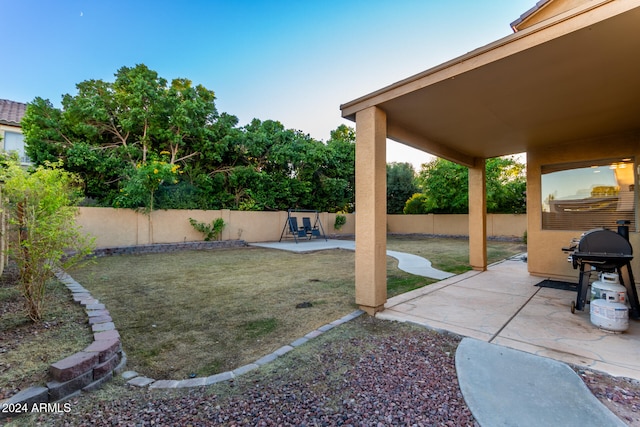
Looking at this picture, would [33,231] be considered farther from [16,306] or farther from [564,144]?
[564,144]

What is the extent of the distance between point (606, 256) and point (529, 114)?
173 cm

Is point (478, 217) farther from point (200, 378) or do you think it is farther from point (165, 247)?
point (165, 247)

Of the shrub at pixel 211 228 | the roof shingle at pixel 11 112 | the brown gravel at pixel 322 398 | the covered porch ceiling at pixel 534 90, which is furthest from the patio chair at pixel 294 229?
the roof shingle at pixel 11 112

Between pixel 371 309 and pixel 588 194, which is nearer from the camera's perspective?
pixel 371 309

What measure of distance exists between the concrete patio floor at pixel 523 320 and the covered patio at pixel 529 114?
70mm

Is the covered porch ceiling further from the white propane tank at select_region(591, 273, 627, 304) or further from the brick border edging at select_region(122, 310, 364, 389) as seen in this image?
the brick border edging at select_region(122, 310, 364, 389)

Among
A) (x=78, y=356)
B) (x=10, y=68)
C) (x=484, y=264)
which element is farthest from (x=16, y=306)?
(x=10, y=68)

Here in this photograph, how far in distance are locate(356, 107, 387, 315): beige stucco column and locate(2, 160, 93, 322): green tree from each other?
2.72m

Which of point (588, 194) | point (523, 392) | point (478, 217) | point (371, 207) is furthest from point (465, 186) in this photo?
point (523, 392)

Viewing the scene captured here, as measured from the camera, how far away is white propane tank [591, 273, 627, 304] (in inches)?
102

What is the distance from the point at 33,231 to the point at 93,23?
23.9 feet

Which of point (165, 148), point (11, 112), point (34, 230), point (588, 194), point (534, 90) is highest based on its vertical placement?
point (11, 112)

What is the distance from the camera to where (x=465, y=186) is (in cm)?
1395

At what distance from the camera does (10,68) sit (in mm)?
8195
